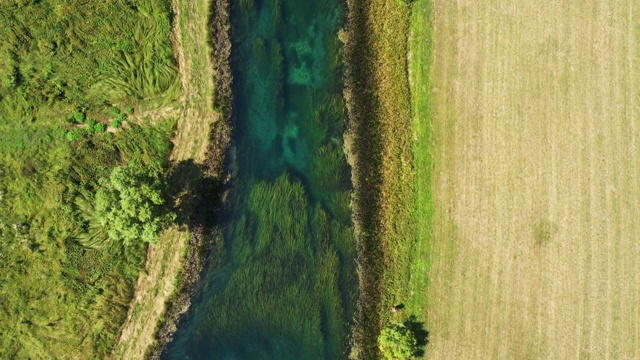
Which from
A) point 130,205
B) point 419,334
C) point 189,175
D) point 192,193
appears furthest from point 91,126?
point 419,334

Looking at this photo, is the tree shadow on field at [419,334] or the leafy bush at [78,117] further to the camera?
the tree shadow on field at [419,334]

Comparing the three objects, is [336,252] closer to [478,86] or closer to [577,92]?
[478,86]

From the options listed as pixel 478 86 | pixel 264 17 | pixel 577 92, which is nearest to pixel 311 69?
pixel 264 17

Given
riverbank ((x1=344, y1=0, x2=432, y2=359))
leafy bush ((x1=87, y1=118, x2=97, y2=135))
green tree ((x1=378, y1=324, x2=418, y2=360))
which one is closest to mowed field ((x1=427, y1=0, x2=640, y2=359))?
riverbank ((x1=344, y1=0, x2=432, y2=359))

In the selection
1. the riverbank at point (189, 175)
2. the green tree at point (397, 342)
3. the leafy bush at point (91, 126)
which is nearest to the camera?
the green tree at point (397, 342)

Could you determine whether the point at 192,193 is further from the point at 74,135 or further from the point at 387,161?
the point at 387,161

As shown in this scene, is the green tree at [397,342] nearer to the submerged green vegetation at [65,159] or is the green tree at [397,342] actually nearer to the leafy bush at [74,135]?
the submerged green vegetation at [65,159]

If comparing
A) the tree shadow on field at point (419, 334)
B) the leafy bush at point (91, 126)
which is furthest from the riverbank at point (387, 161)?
the leafy bush at point (91, 126)
